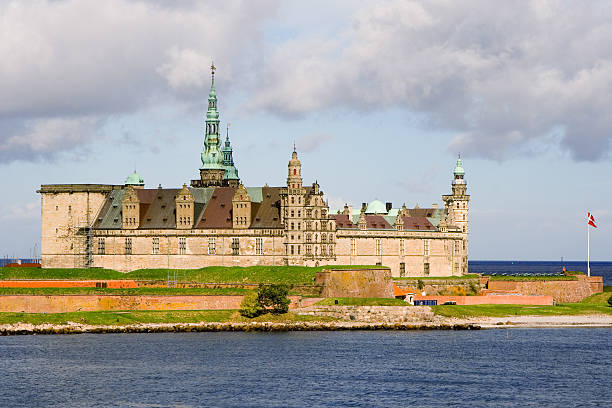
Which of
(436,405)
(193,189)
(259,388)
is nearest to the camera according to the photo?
(436,405)

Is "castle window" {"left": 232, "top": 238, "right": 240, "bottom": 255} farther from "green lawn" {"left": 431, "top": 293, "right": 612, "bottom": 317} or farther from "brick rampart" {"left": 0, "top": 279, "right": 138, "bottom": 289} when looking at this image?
"green lawn" {"left": 431, "top": 293, "right": 612, "bottom": 317}

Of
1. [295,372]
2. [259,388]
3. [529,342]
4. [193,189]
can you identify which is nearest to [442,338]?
[529,342]

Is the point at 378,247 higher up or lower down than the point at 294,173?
lower down

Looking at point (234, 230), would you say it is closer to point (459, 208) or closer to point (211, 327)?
point (211, 327)

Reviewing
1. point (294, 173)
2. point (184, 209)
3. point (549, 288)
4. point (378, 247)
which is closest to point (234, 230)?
point (184, 209)

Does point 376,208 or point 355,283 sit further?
point 376,208

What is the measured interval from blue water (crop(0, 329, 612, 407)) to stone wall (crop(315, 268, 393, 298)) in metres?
13.7

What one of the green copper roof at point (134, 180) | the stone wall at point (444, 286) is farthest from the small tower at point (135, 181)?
the stone wall at point (444, 286)

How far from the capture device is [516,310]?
427 ft

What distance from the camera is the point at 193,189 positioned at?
497 ft

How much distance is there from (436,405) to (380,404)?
3643 mm

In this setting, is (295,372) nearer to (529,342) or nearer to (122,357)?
(122,357)

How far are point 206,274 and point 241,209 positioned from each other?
33.2 ft

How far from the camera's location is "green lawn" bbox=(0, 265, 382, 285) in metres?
132
